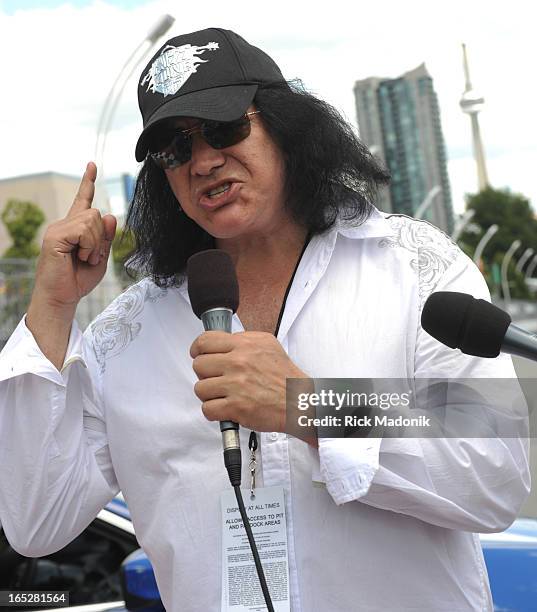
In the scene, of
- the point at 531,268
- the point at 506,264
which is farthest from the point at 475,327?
the point at 531,268

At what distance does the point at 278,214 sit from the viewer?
Result: 2.47 m

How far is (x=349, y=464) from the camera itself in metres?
1.86

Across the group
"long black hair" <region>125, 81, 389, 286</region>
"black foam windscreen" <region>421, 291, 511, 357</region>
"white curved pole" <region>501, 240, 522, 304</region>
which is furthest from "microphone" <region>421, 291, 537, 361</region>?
"white curved pole" <region>501, 240, 522, 304</region>

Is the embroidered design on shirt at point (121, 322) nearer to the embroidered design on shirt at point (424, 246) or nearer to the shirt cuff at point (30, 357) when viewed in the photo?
the shirt cuff at point (30, 357)

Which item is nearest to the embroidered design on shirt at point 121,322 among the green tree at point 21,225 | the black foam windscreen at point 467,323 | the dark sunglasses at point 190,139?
the dark sunglasses at point 190,139

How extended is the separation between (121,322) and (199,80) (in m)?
0.59

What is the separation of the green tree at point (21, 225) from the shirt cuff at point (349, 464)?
1508 inches

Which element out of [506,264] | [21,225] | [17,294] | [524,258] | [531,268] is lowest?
[17,294]

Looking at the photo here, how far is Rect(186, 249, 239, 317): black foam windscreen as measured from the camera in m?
1.88

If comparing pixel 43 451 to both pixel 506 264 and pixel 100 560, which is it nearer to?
pixel 100 560

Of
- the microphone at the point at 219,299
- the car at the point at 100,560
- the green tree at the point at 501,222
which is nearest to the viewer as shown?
the microphone at the point at 219,299

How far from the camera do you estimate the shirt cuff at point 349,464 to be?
6.07 ft

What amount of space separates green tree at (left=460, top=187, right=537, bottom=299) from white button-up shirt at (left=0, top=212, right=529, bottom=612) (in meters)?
73.8

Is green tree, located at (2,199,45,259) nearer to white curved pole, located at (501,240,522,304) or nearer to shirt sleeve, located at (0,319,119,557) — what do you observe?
white curved pole, located at (501,240,522,304)
